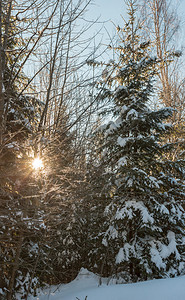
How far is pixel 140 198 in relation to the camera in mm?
5355

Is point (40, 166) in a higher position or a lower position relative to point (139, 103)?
lower

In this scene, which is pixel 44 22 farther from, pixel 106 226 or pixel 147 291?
pixel 106 226

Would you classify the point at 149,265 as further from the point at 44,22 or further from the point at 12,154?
the point at 44,22

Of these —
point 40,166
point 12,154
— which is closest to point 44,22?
point 40,166

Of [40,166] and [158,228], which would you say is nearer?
[40,166]

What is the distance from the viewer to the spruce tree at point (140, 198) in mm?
5074

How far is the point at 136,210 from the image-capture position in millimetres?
5223

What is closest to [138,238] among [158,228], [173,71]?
[158,228]

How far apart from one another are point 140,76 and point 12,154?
165 inches

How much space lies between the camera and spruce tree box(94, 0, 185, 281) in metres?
5.07

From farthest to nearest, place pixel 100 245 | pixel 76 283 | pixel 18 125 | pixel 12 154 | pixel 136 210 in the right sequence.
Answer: pixel 76 283 → pixel 100 245 → pixel 136 210 → pixel 18 125 → pixel 12 154

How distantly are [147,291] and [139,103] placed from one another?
4401 mm

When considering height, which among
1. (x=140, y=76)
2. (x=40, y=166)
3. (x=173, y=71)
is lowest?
(x=40, y=166)

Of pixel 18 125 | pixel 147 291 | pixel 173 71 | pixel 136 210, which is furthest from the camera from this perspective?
pixel 173 71
